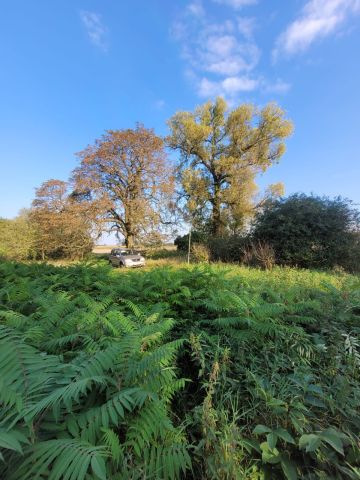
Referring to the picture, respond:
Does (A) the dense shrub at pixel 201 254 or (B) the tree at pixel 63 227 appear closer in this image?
(A) the dense shrub at pixel 201 254

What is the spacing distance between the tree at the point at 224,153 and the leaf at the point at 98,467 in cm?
2166

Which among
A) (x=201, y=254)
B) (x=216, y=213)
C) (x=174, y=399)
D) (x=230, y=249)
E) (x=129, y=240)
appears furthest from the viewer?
(x=216, y=213)

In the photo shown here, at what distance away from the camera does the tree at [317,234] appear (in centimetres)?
1207

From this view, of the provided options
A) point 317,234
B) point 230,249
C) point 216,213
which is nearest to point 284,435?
point 317,234

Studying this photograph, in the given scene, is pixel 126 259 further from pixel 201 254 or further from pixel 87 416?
pixel 87 416

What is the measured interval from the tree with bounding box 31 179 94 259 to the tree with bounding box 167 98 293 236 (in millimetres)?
9031

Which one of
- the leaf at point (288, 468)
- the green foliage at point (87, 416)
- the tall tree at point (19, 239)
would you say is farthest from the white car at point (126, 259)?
the leaf at point (288, 468)

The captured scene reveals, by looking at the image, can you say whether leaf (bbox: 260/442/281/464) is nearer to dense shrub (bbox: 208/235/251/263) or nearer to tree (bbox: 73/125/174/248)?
dense shrub (bbox: 208/235/251/263)

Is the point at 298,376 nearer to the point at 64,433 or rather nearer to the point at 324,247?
the point at 64,433

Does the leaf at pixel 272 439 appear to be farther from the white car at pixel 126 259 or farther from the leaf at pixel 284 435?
the white car at pixel 126 259

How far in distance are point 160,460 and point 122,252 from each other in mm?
18168

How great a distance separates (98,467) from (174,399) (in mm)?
1272

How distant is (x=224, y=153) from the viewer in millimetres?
23266

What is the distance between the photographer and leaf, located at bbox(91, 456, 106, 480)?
2.86 feet
